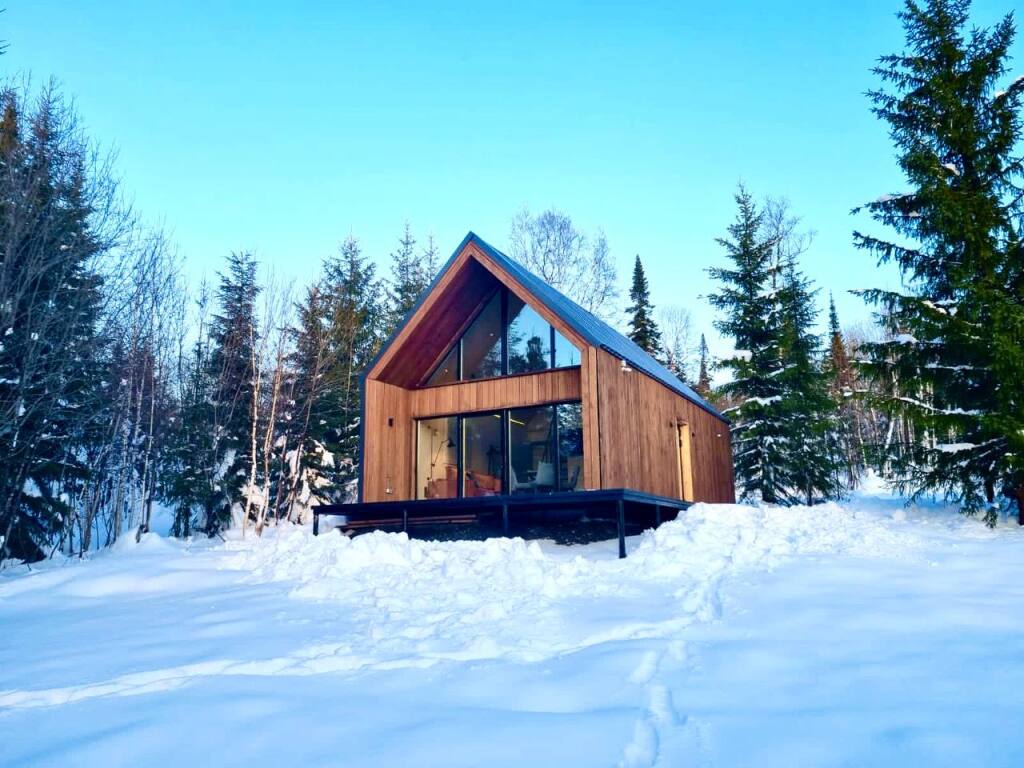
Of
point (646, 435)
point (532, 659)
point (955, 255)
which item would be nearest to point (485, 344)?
point (646, 435)

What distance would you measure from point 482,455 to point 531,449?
1.04 meters

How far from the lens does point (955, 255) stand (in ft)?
36.1

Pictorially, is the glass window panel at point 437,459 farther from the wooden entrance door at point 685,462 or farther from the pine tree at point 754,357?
the pine tree at point 754,357

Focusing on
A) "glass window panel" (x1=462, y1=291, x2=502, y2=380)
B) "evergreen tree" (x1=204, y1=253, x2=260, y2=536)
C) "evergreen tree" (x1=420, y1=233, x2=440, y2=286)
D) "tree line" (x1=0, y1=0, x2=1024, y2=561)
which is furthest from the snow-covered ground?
"evergreen tree" (x1=420, y1=233, x2=440, y2=286)

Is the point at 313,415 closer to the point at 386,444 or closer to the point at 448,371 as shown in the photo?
the point at 386,444

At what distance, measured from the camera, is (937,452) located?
10680 millimetres

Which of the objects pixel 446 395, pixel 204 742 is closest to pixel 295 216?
pixel 446 395

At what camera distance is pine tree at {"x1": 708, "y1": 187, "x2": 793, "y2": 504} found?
1739cm

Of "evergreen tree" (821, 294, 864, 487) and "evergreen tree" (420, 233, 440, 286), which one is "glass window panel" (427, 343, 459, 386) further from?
"evergreen tree" (821, 294, 864, 487)

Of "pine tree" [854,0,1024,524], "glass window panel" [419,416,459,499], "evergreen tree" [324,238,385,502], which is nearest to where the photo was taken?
"pine tree" [854,0,1024,524]

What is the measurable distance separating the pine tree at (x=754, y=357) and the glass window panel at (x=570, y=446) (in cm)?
771

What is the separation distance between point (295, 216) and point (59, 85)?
27.9 ft

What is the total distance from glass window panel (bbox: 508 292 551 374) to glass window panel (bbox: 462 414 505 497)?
108 cm

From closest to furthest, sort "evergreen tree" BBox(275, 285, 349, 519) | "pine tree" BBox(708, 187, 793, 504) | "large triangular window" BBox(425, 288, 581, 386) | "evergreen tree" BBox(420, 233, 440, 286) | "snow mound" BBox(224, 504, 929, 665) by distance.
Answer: "snow mound" BBox(224, 504, 929, 665) < "large triangular window" BBox(425, 288, 581, 386) < "evergreen tree" BBox(275, 285, 349, 519) < "pine tree" BBox(708, 187, 793, 504) < "evergreen tree" BBox(420, 233, 440, 286)
